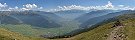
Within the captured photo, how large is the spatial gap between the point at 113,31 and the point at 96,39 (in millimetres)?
13658

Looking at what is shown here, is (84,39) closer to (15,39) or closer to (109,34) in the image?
(109,34)

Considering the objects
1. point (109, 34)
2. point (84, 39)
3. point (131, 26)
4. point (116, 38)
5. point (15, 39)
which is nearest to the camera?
point (15, 39)

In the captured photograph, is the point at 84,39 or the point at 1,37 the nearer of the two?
the point at 1,37

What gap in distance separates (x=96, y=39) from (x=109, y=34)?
24.9ft

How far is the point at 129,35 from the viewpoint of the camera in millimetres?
115375

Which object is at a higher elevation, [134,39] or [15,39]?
[15,39]

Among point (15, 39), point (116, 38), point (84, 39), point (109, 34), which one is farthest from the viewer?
point (84, 39)

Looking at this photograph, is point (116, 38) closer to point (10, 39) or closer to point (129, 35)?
point (129, 35)

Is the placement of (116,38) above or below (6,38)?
below

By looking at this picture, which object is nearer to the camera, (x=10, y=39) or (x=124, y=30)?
(x=10, y=39)

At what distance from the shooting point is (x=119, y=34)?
377ft

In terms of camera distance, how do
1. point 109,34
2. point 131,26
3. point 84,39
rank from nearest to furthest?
point 109,34 < point 84,39 < point 131,26

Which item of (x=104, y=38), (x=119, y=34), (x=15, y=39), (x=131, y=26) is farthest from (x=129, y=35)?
(x=15, y=39)

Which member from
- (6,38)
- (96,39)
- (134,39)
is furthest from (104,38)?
(6,38)
